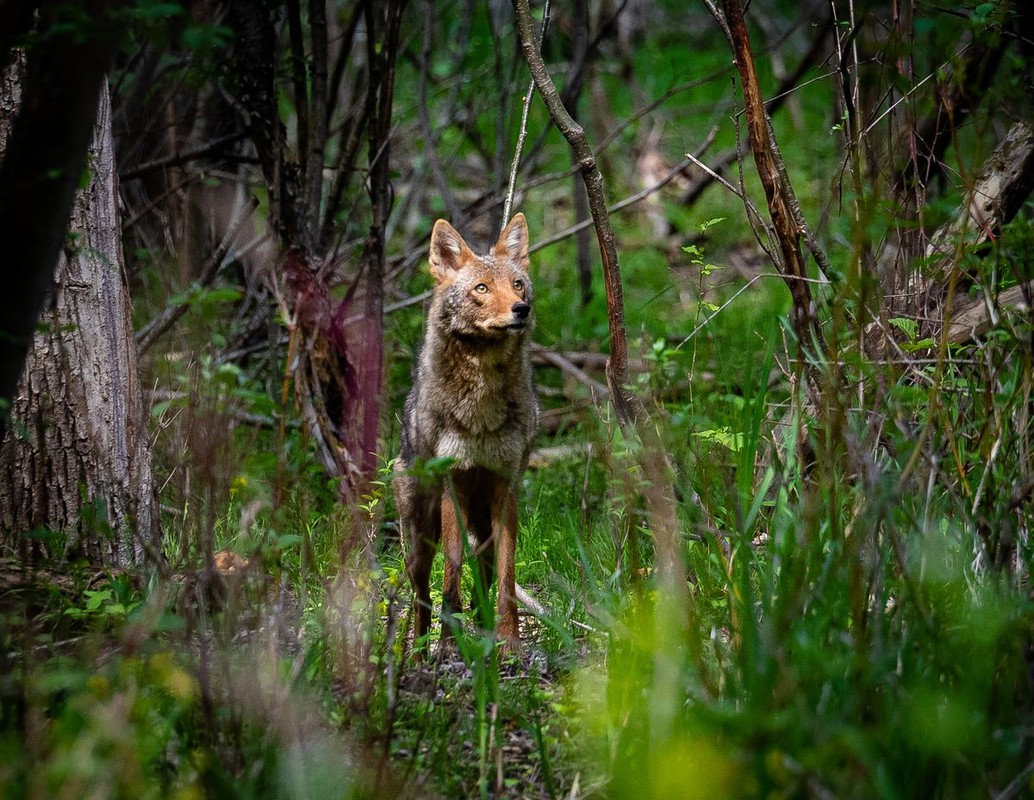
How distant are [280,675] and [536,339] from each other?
18.1 feet

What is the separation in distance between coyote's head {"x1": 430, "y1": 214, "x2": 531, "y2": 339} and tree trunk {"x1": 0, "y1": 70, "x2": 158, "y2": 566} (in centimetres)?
151

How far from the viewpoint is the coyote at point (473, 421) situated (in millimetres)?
4652

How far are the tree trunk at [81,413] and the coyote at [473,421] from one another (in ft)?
3.94

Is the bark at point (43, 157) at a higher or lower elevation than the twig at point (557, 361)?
higher

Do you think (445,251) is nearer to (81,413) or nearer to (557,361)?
(81,413)

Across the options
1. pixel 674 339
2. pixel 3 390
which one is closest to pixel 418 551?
pixel 3 390

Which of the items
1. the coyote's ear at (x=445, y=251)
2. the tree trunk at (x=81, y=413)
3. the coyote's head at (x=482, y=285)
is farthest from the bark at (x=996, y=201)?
the tree trunk at (x=81, y=413)

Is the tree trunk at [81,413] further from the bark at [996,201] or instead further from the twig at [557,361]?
the bark at [996,201]

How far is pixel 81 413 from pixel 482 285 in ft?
6.18

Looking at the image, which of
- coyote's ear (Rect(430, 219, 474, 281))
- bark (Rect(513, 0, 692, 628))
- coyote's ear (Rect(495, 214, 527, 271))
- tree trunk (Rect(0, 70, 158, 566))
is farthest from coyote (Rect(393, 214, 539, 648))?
tree trunk (Rect(0, 70, 158, 566))

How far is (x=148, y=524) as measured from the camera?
4293 mm

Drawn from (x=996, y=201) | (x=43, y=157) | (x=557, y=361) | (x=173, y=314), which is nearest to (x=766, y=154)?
(x=996, y=201)

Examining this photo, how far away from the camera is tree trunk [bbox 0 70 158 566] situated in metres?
4.06

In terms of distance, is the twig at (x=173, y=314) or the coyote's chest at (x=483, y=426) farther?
the twig at (x=173, y=314)
